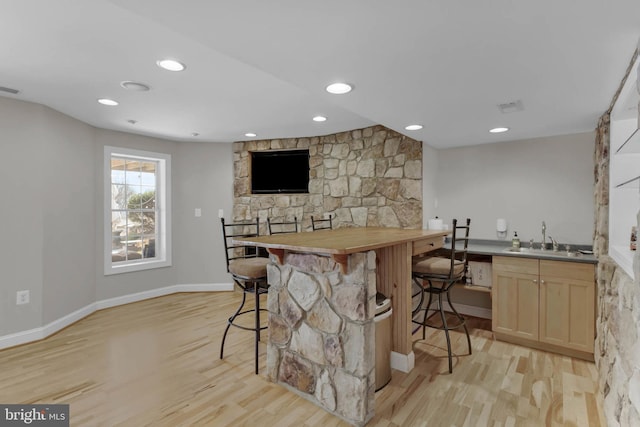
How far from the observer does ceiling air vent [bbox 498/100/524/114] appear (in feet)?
7.34

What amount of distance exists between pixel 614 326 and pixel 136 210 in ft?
16.3

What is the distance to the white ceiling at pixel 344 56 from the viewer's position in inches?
48.2

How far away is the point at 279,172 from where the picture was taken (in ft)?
15.3

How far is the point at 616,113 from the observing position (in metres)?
2.08

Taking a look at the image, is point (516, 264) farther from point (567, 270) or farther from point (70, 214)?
point (70, 214)

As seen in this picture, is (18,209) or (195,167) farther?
(195,167)

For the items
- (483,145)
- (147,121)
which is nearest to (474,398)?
(483,145)

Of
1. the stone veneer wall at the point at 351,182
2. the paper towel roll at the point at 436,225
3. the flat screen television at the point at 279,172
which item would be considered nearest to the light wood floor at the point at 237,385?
the paper towel roll at the point at 436,225

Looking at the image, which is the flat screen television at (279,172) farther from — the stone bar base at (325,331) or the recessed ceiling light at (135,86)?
the stone bar base at (325,331)

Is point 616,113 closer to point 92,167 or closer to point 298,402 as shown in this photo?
point 298,402

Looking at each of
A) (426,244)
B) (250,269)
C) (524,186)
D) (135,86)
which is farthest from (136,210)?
(524,186)

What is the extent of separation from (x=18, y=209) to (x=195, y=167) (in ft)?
6.83

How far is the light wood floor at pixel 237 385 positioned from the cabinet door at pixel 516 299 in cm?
17

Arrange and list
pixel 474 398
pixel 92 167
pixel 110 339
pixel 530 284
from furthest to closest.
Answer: pixel 92 167, pixel 110 339, pixel 530 284, pixel 474 398
